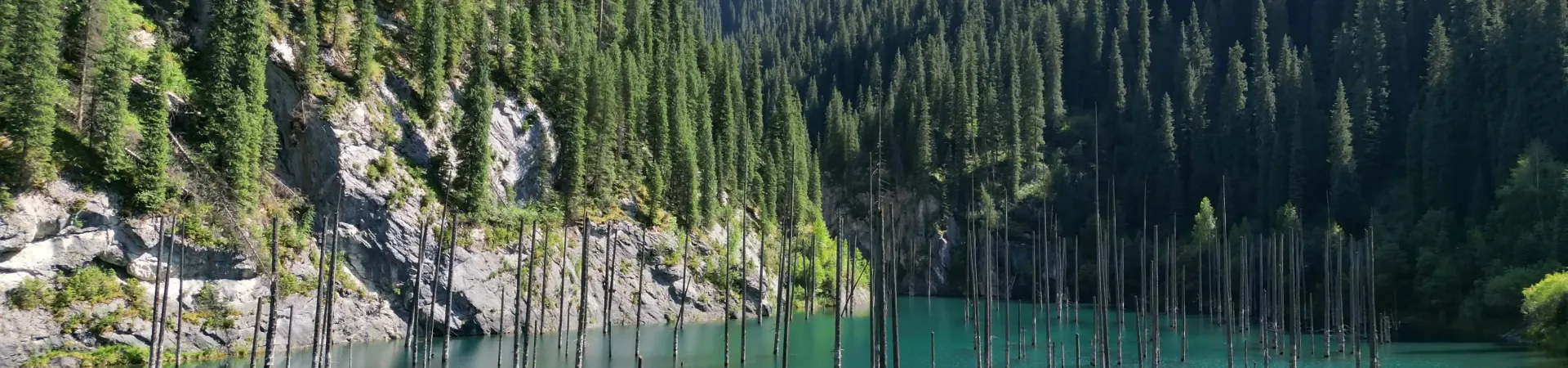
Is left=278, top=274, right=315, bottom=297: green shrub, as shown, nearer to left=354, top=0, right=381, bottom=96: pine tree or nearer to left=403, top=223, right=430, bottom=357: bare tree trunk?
left=403, top=223, right=430, bottom=357: bare tree trunk

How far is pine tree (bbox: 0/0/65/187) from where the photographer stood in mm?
48750

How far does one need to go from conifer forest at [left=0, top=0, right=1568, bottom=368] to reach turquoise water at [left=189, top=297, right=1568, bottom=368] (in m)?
0.65

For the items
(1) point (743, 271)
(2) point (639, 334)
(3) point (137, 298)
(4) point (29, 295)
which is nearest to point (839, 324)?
(1) point (743, 271)

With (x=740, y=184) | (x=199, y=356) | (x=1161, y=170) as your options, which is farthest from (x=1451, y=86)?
(x=199, y=356)

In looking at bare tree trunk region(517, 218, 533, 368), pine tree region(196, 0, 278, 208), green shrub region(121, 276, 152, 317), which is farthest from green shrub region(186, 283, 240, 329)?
bare tree trunk region(517, 218, 533, 368)

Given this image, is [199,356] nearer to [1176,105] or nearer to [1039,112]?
[1039,112]

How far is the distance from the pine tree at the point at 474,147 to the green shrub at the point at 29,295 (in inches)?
1049

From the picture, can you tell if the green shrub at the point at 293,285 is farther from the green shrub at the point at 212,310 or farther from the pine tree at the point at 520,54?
the pine tree at the point at 520,54

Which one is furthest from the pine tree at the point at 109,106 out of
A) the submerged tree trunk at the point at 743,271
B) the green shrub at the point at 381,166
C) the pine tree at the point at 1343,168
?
the pine tree at the point at 1343,168

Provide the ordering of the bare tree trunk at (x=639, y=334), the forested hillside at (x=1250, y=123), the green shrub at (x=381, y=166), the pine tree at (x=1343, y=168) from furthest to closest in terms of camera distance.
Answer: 1. the pine tree at (x=1343, y=168)
2. the forested hillside at (x=1250, y=123)
3. the green shrub at (x=381, y=166)
4. the bare tree trunk at (x=639, y=334)

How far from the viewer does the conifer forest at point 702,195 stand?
50750 mm

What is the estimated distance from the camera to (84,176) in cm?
5178

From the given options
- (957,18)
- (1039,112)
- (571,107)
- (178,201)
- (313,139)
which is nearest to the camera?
(178,201)

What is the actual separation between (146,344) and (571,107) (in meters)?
40.4
